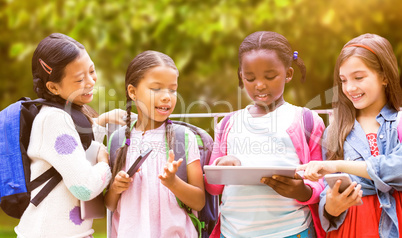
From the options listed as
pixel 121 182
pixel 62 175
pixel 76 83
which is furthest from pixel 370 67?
pixel 62 175

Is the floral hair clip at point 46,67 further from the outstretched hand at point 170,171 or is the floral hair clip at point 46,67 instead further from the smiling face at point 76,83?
the outstretched hand at point 170,171

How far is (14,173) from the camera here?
7.02 ft

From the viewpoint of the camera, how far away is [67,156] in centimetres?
214

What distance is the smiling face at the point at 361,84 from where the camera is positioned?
2.14 m

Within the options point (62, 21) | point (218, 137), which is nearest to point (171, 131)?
point (218, 137)

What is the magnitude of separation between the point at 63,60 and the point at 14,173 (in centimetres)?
61

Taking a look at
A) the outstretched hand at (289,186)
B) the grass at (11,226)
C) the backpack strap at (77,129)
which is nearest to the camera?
the outstretched hand at (289,186)

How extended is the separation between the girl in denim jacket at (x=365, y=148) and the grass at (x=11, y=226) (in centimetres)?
447

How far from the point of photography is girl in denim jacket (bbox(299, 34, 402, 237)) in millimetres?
1978

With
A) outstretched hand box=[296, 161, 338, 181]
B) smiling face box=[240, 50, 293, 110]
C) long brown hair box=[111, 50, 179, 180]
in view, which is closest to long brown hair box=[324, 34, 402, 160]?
outstretched hand box=[296, 161, 338, 181]

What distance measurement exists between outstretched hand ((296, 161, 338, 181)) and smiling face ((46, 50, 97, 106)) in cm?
117

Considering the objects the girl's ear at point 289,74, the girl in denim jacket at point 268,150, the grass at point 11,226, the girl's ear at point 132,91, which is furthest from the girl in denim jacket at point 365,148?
the grass at point 11,226

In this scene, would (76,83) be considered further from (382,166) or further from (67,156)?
(382,166)

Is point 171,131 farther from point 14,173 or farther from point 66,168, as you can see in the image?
point 14,173
